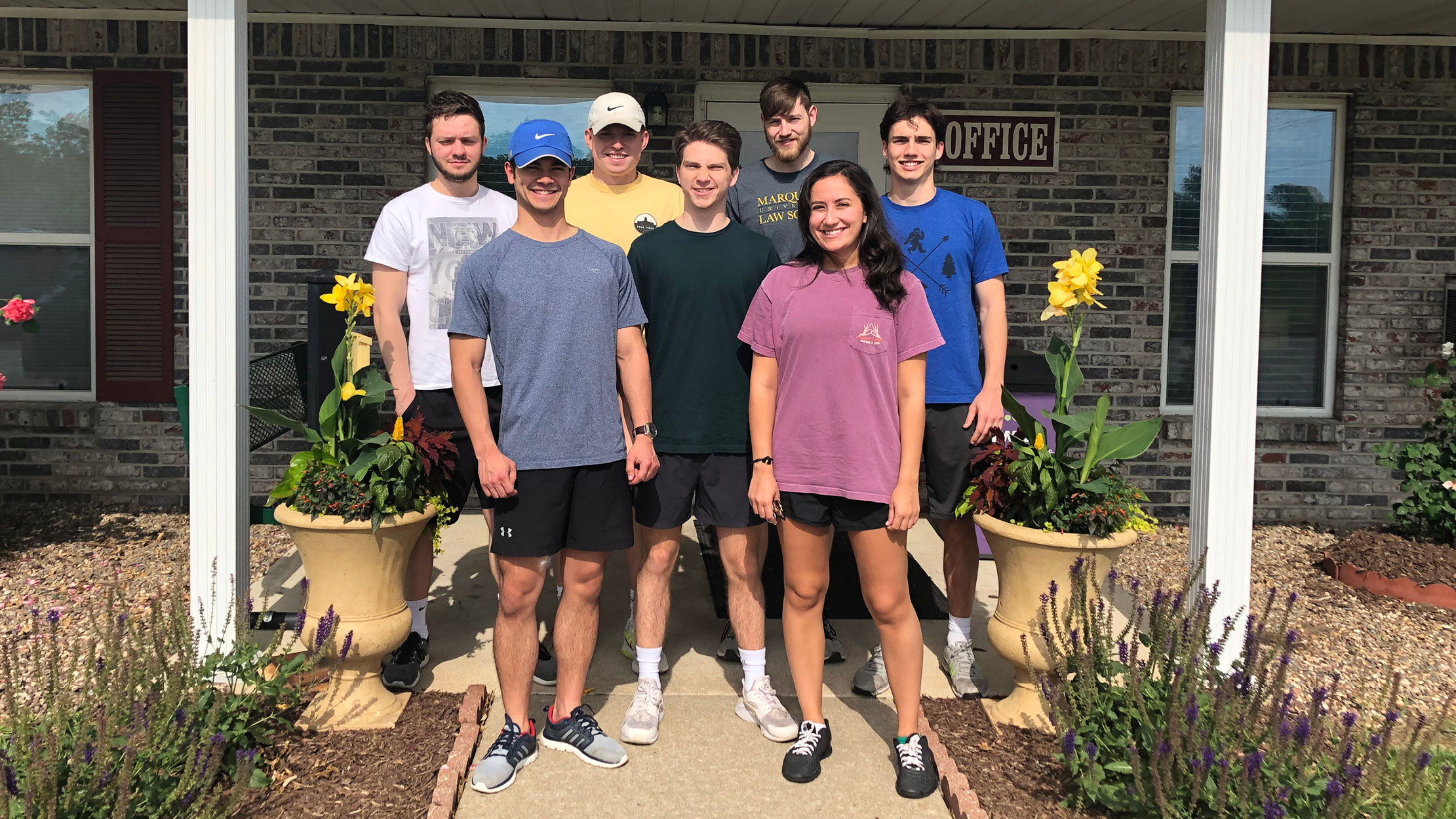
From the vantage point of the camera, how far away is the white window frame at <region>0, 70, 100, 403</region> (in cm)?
584

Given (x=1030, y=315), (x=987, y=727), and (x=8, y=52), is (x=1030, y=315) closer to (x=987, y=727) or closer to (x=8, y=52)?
(x=987, y=727)

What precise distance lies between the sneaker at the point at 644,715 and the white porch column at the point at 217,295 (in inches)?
49.2

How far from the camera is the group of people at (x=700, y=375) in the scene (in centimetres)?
291

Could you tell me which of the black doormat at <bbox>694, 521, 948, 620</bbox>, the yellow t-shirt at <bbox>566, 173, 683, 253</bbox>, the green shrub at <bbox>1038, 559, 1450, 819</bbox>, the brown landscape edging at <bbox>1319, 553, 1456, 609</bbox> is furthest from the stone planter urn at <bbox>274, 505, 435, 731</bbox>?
the brown landscape edging at <bbox>1319, 553, 1456, 609</bbox>

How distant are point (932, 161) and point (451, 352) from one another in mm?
1610

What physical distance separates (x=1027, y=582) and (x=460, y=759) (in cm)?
174

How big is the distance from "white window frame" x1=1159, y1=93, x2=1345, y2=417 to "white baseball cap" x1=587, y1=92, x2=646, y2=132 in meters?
3.96

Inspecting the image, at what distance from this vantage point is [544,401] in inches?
115

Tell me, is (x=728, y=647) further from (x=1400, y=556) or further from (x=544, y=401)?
(x=1400, y=556)

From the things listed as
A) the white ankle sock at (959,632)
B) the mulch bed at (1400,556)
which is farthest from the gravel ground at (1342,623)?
the white ankle sock at (959,632)

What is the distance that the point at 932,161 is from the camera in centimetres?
340

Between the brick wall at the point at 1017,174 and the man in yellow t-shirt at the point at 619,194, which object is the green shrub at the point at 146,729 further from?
the brick wall at the point at 1017,174

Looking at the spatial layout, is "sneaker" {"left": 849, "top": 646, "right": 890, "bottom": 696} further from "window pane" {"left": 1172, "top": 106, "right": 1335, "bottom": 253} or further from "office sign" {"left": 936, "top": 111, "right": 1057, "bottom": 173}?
"window pane" {"left": 1172, "top": 106, "right": 1335, "bottom": 253}

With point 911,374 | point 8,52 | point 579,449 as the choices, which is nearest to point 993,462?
point 911,374
